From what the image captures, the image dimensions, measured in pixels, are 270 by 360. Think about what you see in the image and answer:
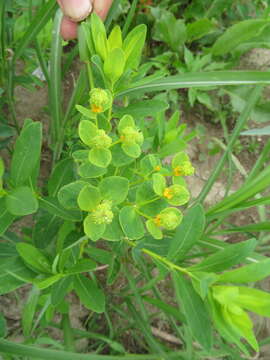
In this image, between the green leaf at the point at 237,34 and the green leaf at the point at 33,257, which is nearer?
the green leaf at the point at 33,257

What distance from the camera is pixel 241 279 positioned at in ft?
1.94

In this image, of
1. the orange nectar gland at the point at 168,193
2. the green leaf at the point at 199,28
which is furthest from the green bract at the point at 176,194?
the green leaf at the point at 199,28

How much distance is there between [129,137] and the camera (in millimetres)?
617

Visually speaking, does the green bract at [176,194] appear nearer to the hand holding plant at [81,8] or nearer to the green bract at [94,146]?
the green bract at [94,146]

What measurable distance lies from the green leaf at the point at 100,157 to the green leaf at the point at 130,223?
84 mm

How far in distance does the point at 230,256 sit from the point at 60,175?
38 centimetres

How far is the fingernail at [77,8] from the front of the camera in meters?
0.75

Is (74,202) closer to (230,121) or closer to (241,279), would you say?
(241,279)

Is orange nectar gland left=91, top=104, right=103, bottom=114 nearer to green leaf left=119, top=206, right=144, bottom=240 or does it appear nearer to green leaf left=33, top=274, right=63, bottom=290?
green leaf left=119, top=206, right=144, bottom=240

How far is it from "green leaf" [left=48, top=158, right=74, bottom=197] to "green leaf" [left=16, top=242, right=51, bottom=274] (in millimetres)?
134

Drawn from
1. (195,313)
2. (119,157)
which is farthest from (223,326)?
(119,157)

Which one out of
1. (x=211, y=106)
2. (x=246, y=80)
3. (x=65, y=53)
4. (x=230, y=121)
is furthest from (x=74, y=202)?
(x=230, y=121)

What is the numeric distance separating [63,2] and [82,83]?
0.15 metres

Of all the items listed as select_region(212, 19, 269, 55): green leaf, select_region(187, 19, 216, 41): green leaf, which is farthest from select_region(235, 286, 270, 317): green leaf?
select_region(187, 19, 216, 41): green leaf
